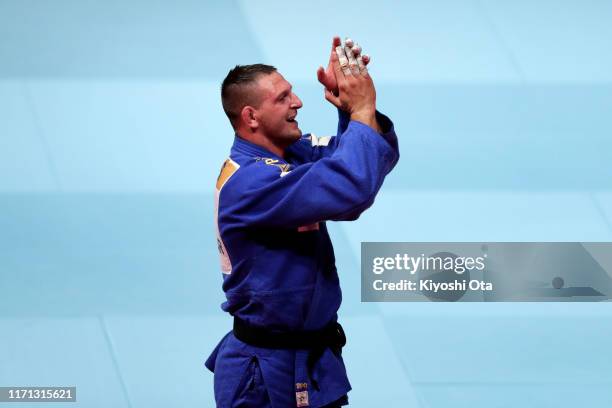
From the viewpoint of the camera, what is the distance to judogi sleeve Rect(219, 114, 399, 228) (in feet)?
7.38

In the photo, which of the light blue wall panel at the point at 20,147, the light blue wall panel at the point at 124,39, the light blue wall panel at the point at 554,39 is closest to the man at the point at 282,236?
the light blue wall panel at the point at 124,39

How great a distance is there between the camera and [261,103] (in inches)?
99.0

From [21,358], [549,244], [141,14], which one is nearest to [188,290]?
[21,358]

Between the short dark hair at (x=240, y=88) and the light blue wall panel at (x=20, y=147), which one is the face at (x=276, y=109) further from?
the light blue wall panel at (x=20, y=147)

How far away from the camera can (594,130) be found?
412 centimetres

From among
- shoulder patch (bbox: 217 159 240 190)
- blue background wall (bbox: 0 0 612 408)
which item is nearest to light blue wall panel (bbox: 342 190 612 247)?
blue background wall (bbox: 0 0 612 408)

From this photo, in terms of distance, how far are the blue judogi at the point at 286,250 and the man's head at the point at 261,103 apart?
0.05 meters

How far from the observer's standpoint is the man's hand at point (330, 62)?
232cm

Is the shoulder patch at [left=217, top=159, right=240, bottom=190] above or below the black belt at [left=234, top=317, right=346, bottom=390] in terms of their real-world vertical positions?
above

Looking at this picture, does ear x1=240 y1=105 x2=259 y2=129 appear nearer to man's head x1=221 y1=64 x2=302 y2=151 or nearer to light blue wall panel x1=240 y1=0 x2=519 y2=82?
man's head x1=221 y1=64 x2=302 y2=151

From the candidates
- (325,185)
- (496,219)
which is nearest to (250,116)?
(325,185)

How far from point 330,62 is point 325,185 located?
13.3 inches

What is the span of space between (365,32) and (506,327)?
1.42m

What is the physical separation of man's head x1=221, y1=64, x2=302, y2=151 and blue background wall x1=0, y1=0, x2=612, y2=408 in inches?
64.2
